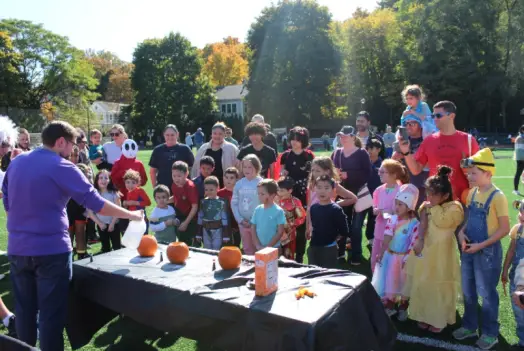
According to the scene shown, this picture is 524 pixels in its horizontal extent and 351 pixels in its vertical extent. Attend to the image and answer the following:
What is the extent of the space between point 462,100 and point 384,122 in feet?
27.9

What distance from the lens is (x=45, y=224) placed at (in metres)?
3.15

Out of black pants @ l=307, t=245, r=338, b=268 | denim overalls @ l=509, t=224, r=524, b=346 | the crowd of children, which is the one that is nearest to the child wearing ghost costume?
the crowd of children

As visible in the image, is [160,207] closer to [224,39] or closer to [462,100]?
[462,100]

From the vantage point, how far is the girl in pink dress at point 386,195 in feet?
15.7

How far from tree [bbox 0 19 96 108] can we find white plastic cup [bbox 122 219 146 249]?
49.7 m

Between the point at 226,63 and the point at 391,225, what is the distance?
2574 inches

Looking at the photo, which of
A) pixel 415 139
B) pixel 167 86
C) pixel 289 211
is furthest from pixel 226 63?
pixel 289 211

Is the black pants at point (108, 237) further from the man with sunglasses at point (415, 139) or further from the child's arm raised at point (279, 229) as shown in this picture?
the man with sunglasses at point (415, 139)

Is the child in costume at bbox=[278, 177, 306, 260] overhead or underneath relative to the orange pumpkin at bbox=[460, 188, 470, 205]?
underneath

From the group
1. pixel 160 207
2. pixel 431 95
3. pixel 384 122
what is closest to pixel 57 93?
pixel 384 122

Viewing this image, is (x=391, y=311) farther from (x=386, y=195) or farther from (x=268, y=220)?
(x=268, y=220)

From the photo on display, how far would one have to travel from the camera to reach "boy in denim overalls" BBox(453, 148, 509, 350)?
3.63 meters

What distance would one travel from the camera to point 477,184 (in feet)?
12.4

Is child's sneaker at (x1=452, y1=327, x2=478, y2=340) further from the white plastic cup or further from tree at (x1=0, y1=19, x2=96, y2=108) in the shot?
tree at (x1=0, y1=19, x2=96, y2=108)
